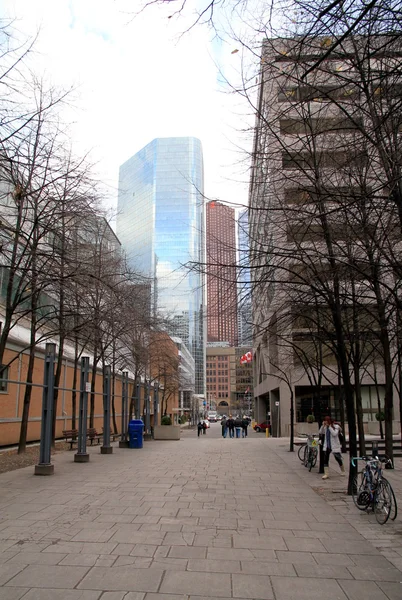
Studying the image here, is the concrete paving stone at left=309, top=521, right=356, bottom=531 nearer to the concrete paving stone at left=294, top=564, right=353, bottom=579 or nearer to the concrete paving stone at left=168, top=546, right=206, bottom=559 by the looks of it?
the concrete paving stone at left=294, top=564, right=353, bottom=579

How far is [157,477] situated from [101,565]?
22.1 ft

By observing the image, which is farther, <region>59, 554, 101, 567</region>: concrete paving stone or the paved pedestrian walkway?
<region>59, 554, 101, 567</region>: concrete paving stone

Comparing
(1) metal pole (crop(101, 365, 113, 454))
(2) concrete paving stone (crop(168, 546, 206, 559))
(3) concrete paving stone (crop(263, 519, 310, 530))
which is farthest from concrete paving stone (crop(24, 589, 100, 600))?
(1) metal pole (crop(101, 365, 113, 454))

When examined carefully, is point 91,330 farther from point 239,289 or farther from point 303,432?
point 303,432

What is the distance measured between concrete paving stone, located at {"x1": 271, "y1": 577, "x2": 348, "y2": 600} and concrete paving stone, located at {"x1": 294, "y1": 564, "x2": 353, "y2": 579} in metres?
0.13

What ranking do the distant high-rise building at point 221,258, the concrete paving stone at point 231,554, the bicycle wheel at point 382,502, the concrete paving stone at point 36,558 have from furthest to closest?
the distant high-rise building at point 221,258 < the bicycle wheel at point 382,502 < the concrete paving stone at point 231,554 < the concrete paving stone at point 36,558

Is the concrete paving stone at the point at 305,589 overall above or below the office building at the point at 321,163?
below

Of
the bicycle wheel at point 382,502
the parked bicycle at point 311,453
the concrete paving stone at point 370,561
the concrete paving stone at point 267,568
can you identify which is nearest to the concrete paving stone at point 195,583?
the concrete paving stone at point 267,568

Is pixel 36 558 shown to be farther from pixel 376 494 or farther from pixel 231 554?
pixel 376 494

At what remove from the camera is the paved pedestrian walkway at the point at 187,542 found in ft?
14.6

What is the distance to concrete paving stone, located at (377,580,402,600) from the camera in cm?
434

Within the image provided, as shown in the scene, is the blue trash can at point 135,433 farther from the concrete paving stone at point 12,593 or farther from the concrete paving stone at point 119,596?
the concrete paving stone at point 119,596

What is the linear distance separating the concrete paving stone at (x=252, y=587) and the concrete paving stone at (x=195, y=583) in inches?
3.0

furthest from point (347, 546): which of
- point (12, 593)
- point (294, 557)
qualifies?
point (12, 593)
